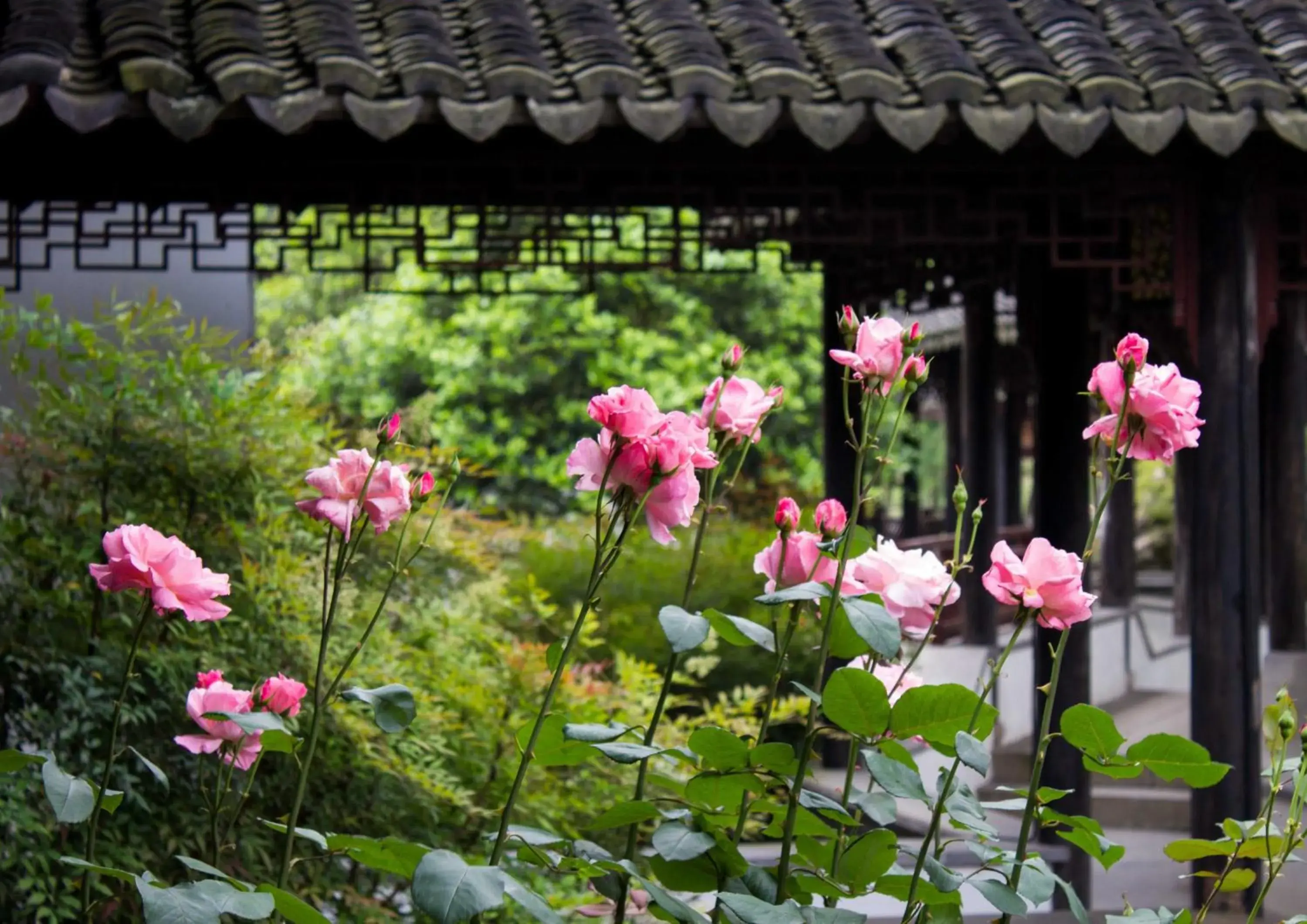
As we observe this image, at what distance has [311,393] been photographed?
11.8ft

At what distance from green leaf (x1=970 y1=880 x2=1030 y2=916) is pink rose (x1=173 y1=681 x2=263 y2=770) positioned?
623mm

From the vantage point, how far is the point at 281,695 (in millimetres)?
1326

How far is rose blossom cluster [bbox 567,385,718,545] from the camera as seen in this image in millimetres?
1159

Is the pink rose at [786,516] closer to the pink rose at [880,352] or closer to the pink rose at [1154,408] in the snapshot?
the pink rose at [880,352]

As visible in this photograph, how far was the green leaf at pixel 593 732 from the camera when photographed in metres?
1.19

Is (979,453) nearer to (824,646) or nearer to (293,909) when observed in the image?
(824,646)

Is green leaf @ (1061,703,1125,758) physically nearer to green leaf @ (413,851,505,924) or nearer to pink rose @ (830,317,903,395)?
pink rose @ (830,317,903,395)

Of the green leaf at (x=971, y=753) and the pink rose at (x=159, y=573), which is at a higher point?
the pink rose at (x=159, y=573)

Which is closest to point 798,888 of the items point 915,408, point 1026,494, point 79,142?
point 79,142

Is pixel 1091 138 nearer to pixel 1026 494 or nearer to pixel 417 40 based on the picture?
pixel 417 40

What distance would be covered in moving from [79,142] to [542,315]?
10137mm

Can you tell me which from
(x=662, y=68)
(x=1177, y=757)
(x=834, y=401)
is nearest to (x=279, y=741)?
(x=1177, y=757)

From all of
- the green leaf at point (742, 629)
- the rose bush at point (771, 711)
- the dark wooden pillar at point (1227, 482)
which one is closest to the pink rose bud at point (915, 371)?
the rose bush at point (771, 711)

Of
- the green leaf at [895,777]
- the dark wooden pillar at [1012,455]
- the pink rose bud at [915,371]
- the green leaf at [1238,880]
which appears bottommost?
the dark wooden pillar at [1012,455]
